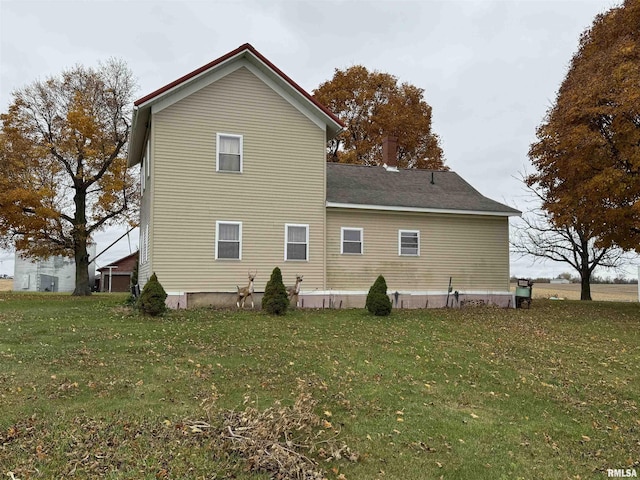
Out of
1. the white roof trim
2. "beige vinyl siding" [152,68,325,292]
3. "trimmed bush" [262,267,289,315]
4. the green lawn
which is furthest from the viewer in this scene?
the white roof trim

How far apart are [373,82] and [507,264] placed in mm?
19336

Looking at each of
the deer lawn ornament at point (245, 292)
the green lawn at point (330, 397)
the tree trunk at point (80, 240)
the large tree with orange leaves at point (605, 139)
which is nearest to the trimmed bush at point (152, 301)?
the green lawn at point (330, 397)

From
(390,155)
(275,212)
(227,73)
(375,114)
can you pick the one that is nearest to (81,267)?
(275,212)

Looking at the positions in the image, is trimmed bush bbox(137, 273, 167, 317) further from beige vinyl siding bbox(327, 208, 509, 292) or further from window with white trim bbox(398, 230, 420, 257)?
window with white trim bbox(398, 230, 420, 257)

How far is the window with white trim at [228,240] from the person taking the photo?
14852 millimetres

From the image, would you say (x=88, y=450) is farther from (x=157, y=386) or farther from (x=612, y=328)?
(x=612, y=328)

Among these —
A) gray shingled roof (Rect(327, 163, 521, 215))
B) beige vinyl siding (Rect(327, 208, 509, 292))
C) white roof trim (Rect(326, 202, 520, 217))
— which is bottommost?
beige vinyl siding (Rect(327, 208, 509, 292))

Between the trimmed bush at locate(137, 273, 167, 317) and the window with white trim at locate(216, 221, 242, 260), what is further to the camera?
the window with white trim at locate(216, 221, 242, 260)

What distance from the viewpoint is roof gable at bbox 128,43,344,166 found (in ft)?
46.7

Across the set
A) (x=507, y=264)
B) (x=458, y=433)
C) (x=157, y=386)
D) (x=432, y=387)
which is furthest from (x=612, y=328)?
(x=157, y=386)

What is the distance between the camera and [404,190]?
60.4 ft

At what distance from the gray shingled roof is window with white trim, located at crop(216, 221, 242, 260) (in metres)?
3.40

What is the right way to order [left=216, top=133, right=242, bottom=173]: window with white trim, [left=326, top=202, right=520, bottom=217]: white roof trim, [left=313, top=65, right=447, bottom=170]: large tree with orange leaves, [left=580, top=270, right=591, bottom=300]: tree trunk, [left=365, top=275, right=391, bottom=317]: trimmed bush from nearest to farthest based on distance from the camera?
[left=365, top=275, right=391, bottom=317]: trimmed bush < [left=216, top=133, right=242, bottom=173]: window with white trim < [left=326, top=202, right=520, bottom=217]: white roof trim < [left=580, top=270, right=591, bottom=300]: tree trunk < [left=313, top=65, right=447, bottom=170]: large tree with orange leaves

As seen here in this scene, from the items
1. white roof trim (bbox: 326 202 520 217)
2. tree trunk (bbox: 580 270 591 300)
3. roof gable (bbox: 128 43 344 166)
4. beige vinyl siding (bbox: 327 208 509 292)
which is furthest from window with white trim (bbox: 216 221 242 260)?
tree trunk (bbox: 580 270 591 300)
